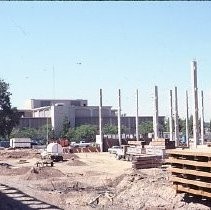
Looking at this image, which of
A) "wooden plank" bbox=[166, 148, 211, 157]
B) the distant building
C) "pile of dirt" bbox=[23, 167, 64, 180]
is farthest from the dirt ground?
the distant building

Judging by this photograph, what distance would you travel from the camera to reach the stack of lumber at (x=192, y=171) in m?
14.1

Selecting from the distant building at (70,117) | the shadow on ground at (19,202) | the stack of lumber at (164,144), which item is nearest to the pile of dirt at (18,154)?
the stack of lumber at (164,144)

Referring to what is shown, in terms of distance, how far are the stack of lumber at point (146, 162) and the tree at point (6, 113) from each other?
63602 mm

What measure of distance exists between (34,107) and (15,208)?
175 meters

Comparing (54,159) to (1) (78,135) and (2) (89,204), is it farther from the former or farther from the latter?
(1) (78,135)

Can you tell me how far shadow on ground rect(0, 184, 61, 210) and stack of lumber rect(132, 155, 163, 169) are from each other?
1128 cm

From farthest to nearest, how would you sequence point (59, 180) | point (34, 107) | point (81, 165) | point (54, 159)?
point (34, 107) → point (54, 159) → point (81, 165) → point (59, 180)

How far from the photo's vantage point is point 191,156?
15031 millimetres

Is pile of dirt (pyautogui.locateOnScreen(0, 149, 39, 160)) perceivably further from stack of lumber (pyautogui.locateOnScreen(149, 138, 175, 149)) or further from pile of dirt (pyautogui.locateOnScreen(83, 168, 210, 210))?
pile of dirt (pyautogui.locateOnScreen(83, 168, 210, 210))

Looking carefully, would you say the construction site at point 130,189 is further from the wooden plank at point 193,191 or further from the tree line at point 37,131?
the tree line at point 37,131

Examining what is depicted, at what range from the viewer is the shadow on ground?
18.4m

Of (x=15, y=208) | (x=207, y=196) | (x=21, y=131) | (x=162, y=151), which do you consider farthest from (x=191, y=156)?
(x=21, y=131)

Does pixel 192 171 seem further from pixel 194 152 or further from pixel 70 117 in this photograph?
pixel 70 117

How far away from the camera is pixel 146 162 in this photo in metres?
33.9
